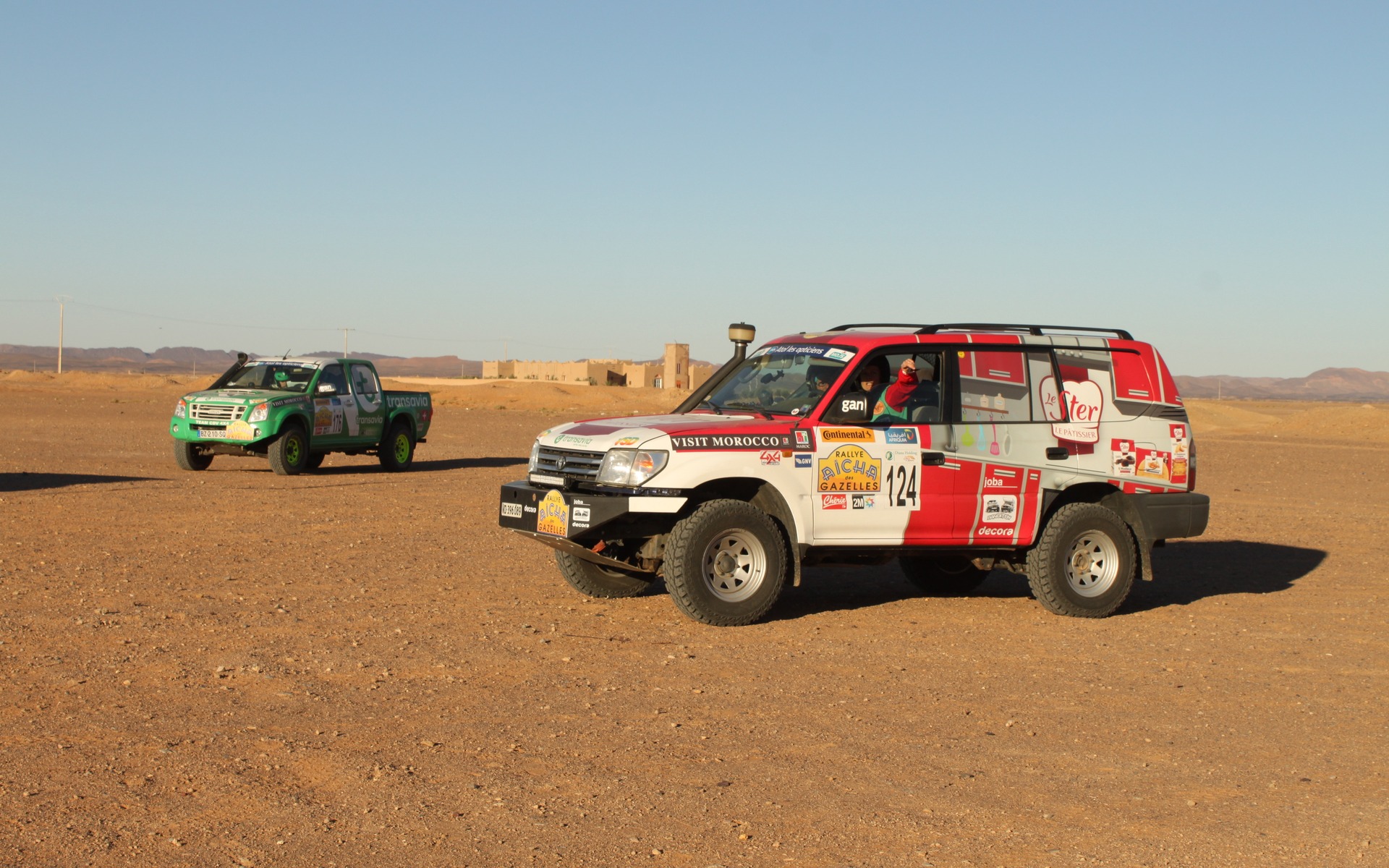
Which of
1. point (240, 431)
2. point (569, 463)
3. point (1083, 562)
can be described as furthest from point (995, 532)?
point (240, 431)

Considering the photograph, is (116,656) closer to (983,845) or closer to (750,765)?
(750,765)

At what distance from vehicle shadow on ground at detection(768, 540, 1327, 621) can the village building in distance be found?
204 ft

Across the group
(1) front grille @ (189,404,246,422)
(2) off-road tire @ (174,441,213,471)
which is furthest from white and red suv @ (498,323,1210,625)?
(2) off-road tire @ (174,441,213,471)

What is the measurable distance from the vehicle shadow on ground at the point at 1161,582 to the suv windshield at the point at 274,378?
11.3m

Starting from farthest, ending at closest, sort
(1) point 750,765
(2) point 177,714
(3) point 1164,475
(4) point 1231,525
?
(4) point 1231,525, (3) point 1164,475, (2) point 177,714, (1) point 750,765

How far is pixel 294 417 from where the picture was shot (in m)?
21.3

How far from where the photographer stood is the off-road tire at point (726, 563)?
31.2ft

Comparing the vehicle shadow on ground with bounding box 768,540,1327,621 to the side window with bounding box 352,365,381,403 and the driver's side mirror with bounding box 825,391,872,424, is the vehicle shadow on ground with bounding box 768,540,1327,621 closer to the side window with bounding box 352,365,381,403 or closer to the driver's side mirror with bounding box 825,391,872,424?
the driver's side mirror with bounding box 825,391,872,424

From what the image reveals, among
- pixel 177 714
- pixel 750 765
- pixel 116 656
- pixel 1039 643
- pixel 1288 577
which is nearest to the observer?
pixel 750 765

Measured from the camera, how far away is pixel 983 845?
5297mm

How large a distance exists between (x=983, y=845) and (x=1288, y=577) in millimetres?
9117

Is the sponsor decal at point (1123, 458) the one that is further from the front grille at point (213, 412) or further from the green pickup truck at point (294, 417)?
the front grille at point (213, 412)

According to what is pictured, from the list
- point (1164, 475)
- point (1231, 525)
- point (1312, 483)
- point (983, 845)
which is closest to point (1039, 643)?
point (1164, 475)

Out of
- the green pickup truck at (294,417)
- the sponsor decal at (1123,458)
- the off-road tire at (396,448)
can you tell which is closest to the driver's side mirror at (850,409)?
the sponsor decal at (1123,458)
